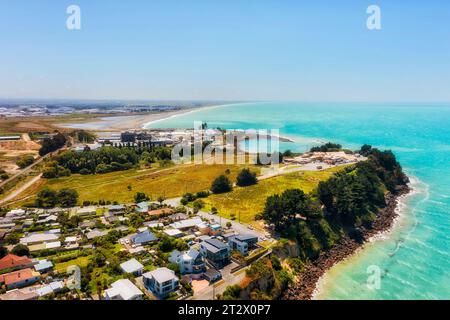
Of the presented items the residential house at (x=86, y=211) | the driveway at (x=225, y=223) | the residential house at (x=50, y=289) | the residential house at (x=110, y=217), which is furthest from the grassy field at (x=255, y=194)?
the residential house at (x=50, y=289)

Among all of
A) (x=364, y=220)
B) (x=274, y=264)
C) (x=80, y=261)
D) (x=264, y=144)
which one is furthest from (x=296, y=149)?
(x=80, y=261)

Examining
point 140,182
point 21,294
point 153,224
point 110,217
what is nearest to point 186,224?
point 153,224

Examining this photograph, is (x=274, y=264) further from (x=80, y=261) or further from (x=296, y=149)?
(x=296, y=149)

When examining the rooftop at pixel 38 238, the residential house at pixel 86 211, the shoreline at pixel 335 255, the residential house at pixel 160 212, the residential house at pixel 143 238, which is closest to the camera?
the shoreline at pixel 335 255

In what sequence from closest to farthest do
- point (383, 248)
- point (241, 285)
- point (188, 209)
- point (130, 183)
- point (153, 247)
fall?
point (241, 285), point (153, 247), point (383, 248), point (188, 209), point (130, 183)

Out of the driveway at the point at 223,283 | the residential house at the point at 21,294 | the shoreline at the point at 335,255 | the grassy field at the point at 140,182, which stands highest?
the grassy field at the point at 140,182

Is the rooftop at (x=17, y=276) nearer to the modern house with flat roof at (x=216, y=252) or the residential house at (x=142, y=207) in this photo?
the modern house with flat roof at (x=216, y=252)

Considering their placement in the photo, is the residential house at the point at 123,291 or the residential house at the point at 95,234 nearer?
the residential house at the point at 123,291

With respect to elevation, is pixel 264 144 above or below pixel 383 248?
above
